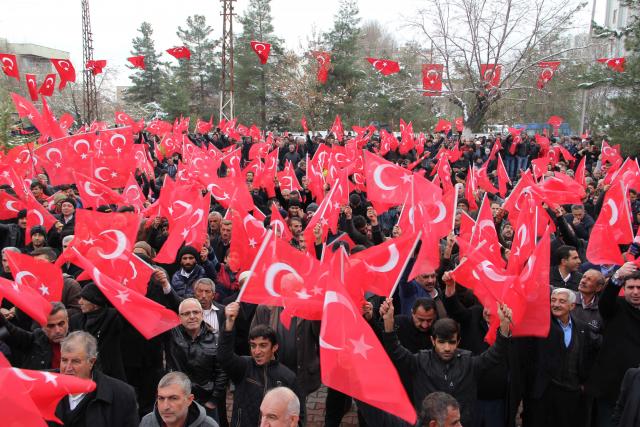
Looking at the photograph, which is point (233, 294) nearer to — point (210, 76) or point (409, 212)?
point (409, 212)

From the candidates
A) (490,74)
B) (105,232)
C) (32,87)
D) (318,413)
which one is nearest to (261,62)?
(32,87)

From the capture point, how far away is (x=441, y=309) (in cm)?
473

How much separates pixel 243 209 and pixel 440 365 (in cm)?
468

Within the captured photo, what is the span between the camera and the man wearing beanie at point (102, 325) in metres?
4.57

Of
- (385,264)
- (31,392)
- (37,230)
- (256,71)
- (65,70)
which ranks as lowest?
(31,392)

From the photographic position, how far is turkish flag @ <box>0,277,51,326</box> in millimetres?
4148

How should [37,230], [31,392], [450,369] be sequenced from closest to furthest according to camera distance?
[31,392], [450,369], [37,230]

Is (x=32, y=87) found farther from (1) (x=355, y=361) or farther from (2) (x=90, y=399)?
(1) (x=355, y=361)

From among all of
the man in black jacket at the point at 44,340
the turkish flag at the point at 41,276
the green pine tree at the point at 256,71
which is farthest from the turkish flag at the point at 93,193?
the green pine tree at the point at 256,71

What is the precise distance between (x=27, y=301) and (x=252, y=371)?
1.71 metres

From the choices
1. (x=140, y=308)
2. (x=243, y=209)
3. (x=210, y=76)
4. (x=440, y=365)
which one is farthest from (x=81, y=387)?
(x=210, y=76)

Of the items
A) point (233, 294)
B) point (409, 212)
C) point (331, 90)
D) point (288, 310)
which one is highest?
point (331, 90)

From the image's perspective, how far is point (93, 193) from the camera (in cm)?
878

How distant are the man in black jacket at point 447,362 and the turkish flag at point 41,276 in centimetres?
291
